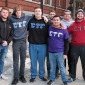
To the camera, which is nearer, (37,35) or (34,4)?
(37,35)

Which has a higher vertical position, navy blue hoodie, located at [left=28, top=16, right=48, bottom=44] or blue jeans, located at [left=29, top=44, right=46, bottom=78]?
navy blue hoodie, located at [left=28, top=16, right=48, bottom=44]

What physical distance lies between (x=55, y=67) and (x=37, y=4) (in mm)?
13914

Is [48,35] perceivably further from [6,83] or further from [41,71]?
[6,83]

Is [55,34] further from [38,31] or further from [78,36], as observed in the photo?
[78,36]

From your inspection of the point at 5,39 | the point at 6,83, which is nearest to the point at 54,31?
the point at 5,39

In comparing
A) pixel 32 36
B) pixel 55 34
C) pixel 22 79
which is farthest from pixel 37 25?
pixel 22 79

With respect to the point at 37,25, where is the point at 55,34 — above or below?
below

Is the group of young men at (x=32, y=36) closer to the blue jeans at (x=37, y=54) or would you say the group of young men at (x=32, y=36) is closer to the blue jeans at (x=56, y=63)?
the blue jeans at (x=37, y=54)

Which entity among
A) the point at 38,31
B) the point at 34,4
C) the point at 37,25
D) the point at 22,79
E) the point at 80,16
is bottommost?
the point at 22,79

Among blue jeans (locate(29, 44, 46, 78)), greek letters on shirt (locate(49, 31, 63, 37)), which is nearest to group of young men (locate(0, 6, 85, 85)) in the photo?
blue jeans (locate(29, 44, 46, 78))

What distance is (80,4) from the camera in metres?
28.3

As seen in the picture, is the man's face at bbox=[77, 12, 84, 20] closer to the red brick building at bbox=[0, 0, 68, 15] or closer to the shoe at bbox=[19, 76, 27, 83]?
the shoe at bbox=[19, 76, 27, 83]

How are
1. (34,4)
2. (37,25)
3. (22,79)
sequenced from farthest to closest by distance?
(34,4) < (22,79) < (37,25)

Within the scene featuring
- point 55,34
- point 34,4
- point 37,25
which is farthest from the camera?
point 34,4
